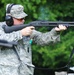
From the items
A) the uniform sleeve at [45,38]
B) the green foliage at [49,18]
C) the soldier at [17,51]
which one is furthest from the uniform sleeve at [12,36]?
the green foliage at [49,18]

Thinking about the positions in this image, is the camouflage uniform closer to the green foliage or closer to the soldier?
the soldier

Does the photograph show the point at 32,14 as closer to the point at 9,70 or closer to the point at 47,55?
the point at 47,55

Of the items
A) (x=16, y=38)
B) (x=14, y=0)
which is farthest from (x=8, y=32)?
(x=14, y=0)

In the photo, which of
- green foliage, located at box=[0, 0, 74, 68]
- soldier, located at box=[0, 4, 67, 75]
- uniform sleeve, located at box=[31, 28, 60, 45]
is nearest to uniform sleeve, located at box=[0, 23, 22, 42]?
soldier, located at box=[0, 4, 67, 75]

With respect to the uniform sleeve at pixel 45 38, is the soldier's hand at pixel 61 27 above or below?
above

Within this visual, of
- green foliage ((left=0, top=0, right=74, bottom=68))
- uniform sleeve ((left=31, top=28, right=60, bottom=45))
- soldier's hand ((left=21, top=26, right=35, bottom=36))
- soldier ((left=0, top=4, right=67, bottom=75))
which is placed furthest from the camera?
green foliage ((left=0, top=0, right=74, bottom=68))

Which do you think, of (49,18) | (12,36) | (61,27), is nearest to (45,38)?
(61,27)

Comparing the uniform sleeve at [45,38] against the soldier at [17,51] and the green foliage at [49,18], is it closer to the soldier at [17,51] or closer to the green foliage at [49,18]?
the soldier at [17,51]

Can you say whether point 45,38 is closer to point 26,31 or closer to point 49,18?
point 26,31

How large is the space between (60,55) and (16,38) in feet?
7.25

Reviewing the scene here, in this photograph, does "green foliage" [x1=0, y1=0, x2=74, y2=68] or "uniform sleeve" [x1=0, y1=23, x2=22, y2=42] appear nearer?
"uniform sleeve" [x1=0, y1=23, x2=22, y2=42]

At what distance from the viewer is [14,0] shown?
7.88 m

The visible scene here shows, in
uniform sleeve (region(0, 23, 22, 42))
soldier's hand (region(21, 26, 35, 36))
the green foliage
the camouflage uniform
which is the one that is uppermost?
soldier's hand (region(21, 26, 35, 36))

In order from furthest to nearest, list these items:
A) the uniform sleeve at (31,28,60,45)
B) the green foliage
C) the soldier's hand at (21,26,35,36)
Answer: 1. the green foliage
2. the uniform sleeve at (31,28,60,45)
3. the soldier's hand at (21,26,35,36)
